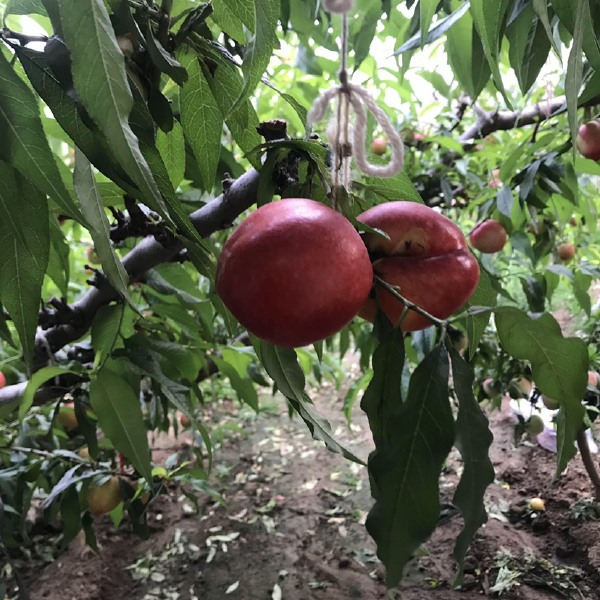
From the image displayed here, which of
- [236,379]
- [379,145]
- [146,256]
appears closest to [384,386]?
[146,256]

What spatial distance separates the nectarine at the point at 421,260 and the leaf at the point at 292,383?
9cm

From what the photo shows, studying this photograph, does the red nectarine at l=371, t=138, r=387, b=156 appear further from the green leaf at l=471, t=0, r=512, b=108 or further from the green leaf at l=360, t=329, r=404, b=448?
the green leaf at l=360, t=329, r=404, b=448

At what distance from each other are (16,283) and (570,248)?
5.25 ft

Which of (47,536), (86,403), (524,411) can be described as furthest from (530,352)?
(47,536)

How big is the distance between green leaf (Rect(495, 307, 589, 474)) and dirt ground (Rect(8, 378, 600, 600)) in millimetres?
1026

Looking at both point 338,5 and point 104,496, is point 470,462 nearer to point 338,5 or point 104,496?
point 338,5

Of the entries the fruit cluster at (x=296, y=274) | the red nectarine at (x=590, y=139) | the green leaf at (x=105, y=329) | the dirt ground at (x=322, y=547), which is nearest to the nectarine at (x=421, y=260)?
the fruit cluster at (x=296, y=274)

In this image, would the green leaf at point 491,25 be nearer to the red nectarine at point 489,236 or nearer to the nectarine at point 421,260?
the nectarine at point 421,260

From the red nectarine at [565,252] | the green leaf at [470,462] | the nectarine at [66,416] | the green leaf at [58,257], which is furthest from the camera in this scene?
the red nectarine at [565,252]

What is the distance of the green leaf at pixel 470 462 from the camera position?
33cm

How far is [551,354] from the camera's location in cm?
37

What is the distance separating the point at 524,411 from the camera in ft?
6.04

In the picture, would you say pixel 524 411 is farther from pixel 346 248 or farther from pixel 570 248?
pixel 346 248

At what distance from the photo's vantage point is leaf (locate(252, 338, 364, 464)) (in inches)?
15.5
